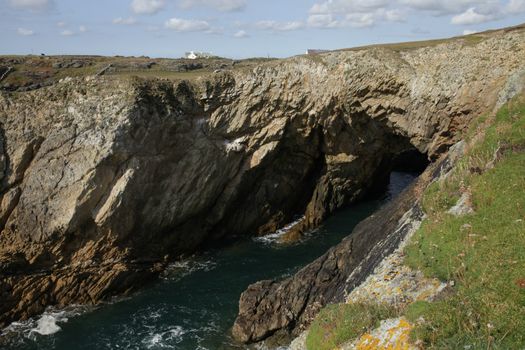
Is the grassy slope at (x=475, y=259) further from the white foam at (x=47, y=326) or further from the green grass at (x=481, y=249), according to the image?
the white foam at (x=47, y=326)

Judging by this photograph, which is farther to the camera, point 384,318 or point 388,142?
point 388,142

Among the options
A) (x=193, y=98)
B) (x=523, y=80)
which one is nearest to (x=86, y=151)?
(x=193, y=98)

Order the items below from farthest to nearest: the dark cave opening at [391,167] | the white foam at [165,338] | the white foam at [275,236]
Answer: the dark cave opening at [391,167] < the white foam at [275,236] < the white foam at [165,338]

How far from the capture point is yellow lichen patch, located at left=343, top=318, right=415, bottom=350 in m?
11.1

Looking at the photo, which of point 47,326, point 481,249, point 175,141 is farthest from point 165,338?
point 481,249

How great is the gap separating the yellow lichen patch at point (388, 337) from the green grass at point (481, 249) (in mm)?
295

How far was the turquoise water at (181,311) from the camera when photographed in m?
24.5

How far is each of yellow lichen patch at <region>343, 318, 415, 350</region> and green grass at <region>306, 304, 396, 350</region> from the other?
0.49 metres

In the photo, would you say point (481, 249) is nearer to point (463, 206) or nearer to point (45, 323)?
point (463, 206)

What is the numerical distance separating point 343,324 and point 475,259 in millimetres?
4062

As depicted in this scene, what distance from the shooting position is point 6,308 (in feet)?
90.7

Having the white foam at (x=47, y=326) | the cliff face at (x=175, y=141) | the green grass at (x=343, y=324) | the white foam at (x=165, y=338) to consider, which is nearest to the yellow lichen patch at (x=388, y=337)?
the green grass at (x=343, y=324)

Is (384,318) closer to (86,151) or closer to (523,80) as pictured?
(523,80)

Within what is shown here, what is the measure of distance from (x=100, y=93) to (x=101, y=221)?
8390 millimetres
